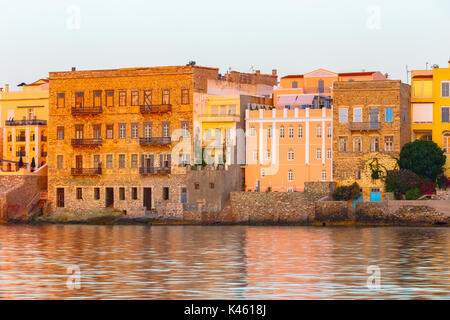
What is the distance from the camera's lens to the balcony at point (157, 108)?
3221 inches

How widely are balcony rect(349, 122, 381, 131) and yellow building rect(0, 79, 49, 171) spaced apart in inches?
1130

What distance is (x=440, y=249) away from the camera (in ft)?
165

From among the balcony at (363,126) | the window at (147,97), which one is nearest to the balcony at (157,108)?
the window at (147,97)

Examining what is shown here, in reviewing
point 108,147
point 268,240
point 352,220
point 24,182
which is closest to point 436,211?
point 352,220

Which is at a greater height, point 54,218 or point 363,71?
point 363,71

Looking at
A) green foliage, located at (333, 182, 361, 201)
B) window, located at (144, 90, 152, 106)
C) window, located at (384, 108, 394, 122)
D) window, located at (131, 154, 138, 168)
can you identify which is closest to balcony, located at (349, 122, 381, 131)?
window, located at (384, 108, 394, 122)

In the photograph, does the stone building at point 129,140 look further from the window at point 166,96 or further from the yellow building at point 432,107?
the yellow building at point 432,107

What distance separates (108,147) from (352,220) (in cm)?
2243

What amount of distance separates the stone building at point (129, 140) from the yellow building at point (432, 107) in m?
14.1

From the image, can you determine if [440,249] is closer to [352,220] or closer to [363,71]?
[352,220]

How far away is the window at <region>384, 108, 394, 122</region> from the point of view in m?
76.5

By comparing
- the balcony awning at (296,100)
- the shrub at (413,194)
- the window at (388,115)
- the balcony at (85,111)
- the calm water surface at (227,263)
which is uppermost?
the balcony awning at (296,100)

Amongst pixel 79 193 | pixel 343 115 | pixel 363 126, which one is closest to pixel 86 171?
pixel 79 193

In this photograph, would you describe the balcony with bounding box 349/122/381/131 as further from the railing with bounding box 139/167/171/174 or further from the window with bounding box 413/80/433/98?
the railing with bounding box 139/167/171/174
